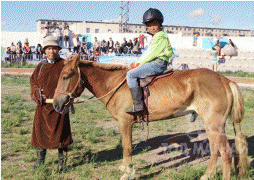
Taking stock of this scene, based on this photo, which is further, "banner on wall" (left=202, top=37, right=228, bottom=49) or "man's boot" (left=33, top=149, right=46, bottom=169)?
"banner on wall" (left=202, top=37, right=228, bottom=49)

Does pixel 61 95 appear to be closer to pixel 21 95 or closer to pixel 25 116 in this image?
pixel 25 116

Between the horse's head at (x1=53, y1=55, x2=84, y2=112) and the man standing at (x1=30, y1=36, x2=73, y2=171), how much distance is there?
496 mm

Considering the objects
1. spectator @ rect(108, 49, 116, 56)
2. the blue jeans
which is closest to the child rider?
the blue jeans

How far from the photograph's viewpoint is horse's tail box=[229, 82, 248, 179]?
4.04 m

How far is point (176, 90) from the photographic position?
13.6 ft

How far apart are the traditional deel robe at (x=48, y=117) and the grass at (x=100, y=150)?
0.52 m

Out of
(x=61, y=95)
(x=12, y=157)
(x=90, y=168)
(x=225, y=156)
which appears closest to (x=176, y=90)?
(x=225, y=156)

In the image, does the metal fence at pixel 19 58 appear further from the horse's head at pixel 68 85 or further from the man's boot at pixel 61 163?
the horse's head at pixel 68 85

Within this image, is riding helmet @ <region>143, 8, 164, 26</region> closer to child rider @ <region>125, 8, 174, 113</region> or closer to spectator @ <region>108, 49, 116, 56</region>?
child rider @ <region>125, 8, 174, 113</region>

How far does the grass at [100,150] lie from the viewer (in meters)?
4.45

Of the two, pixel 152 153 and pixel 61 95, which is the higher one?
pixel 61 95

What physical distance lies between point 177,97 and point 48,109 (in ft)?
7.92

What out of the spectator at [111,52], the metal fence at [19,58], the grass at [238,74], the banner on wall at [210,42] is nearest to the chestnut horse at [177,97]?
the grass at [238,74]

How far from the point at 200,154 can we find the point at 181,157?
1.73 ft
